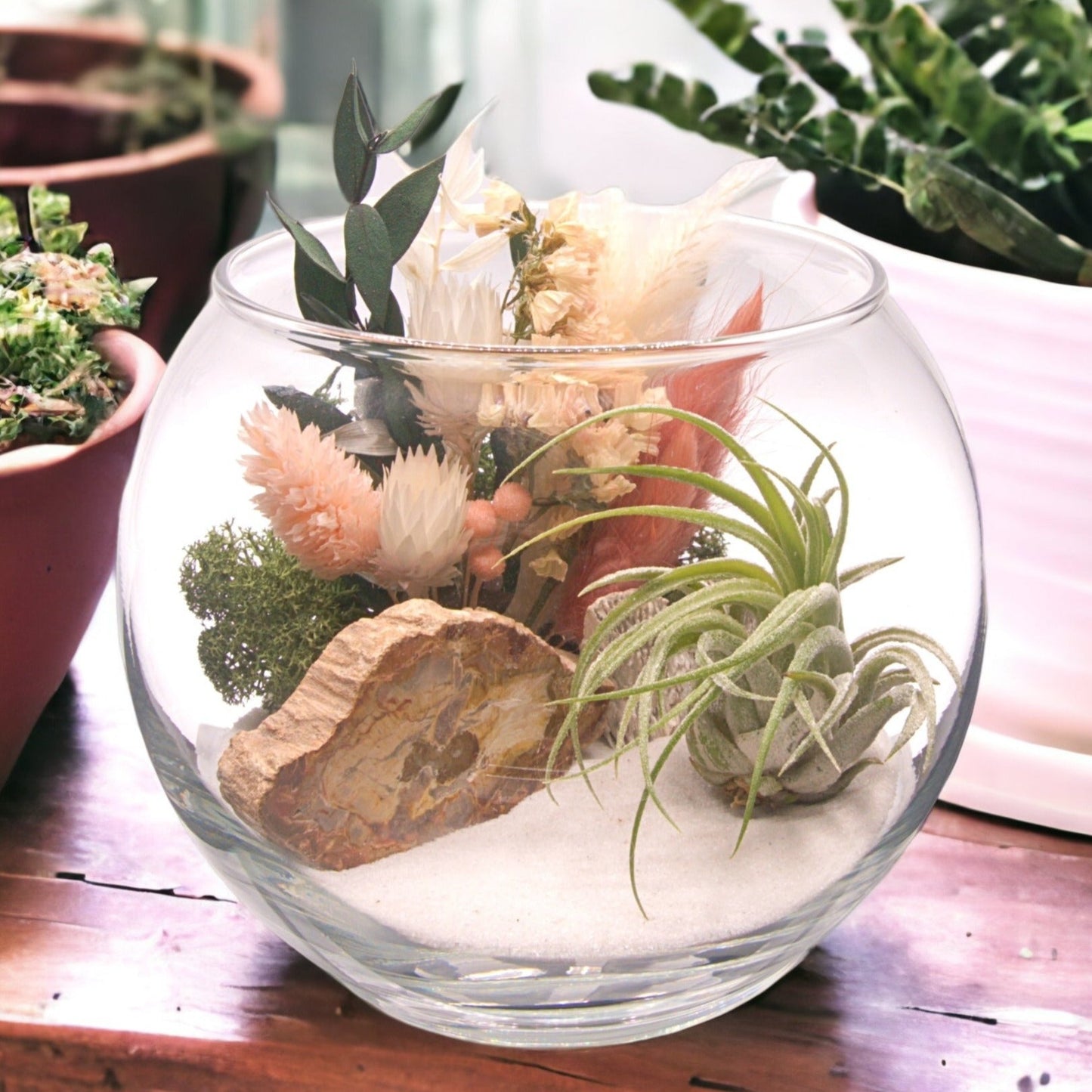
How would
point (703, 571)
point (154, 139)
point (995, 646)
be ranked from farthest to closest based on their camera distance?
point (154, 139) < point (995, 646) < point (703, 571)

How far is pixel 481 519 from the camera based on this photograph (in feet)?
0.84

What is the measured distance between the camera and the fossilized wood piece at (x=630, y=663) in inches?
10.4

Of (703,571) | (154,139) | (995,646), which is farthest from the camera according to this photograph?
(154,139)

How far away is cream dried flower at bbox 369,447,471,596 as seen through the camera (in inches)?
10.1

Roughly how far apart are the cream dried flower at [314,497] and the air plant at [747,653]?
0.04 m

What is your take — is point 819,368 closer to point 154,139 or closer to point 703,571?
point 703,571

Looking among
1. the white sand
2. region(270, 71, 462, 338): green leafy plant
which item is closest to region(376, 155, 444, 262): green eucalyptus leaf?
region(270, 71, 462, 338): green leafy plant

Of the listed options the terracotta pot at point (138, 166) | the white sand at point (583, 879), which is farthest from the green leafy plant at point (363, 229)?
the terracotta pot at point (138, 166)

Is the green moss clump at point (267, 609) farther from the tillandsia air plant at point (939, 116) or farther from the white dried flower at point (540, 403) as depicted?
the tillandsia air plant at point (939, 116)

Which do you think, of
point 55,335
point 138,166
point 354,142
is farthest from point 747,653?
point 138,166

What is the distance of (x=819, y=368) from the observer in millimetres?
270

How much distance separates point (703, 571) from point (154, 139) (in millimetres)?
650

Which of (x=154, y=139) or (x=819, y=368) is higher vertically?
(x=819, y=368)

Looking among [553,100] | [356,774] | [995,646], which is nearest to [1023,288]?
[995,646]
